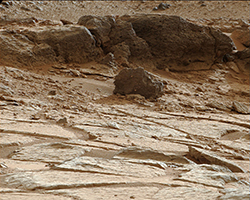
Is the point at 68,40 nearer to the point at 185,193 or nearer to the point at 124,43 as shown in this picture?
the point at 124,43

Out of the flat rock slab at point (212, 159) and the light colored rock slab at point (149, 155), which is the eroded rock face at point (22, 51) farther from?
the flat rock slab at point (212, 159)

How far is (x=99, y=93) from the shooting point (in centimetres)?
555

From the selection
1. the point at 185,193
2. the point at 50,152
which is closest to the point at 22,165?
the point at 50,152

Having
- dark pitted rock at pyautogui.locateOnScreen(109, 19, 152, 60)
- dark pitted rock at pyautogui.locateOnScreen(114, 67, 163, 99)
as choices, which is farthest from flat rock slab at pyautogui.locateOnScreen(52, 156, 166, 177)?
dark pitted rock at pyautogui.locateOnScreen(109, 19, 152, 60)

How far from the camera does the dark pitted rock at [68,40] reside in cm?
650

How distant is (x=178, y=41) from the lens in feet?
25.9

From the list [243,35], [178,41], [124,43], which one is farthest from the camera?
[243,35]

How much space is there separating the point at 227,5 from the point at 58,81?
46.8ft

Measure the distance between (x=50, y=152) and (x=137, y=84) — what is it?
3.29 meters

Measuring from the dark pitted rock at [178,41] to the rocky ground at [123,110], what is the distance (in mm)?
27

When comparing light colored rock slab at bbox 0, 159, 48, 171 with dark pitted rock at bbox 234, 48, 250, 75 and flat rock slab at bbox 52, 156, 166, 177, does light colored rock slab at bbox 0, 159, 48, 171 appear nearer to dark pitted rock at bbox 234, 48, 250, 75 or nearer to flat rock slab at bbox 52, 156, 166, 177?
flat rock slab at bbox 52, 156, 166, 177

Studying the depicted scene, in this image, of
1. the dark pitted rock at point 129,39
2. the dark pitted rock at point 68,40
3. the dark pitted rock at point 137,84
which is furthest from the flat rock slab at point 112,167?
Answer: the dark pitted rock at point 129,39

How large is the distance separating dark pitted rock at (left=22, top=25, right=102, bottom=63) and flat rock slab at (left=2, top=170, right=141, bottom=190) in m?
4.94

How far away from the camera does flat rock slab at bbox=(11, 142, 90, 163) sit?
2363 millimetres
